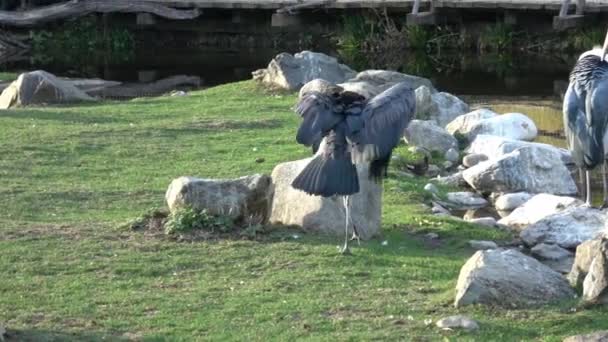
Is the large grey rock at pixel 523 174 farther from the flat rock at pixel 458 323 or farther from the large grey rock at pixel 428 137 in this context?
the flat rock at pixel 458 323

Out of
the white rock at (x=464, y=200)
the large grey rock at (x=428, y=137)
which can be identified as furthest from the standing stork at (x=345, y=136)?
the large grey rock at (x=428, y=137)

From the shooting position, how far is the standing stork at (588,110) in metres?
8.95

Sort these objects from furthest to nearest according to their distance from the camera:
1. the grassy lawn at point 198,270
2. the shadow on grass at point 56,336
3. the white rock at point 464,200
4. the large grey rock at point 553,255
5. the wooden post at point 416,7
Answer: the wooden post at point 416,7
the white rock at point 464,200
the large grey rock at point 553,255
the grassy lawn at point 198,270
the shadow on grass at point 56,336

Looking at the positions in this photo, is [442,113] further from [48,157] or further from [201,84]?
[201,84]

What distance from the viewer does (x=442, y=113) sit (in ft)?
51.3

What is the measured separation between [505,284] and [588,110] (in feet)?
7.47

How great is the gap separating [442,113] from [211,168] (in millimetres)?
4802

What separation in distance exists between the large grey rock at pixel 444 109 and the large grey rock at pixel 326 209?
6.12 m

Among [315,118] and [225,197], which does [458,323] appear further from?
[225,197]

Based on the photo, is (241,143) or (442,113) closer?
(241,143)

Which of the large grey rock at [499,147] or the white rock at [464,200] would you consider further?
the large grey rock at [499,147]

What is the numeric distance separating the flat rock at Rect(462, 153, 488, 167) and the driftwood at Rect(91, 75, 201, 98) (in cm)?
757

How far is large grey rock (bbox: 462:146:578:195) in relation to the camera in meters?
12.1

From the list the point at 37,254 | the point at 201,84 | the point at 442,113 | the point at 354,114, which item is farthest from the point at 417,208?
the point at 201,84
